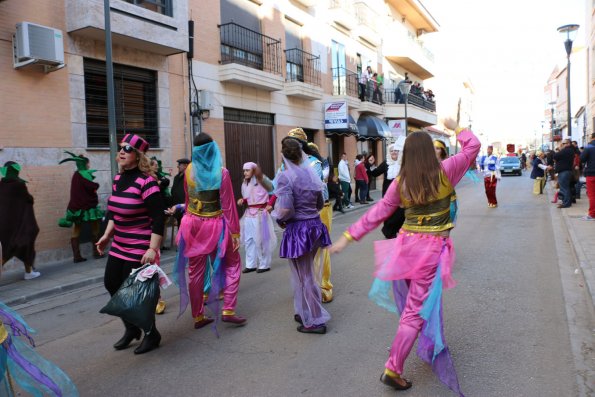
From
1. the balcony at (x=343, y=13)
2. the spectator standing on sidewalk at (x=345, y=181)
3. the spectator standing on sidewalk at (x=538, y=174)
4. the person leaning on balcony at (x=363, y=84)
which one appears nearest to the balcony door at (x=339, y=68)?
the balcony at (x=343, y=13)

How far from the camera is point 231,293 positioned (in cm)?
478

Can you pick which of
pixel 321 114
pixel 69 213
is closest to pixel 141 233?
pixel 69 213

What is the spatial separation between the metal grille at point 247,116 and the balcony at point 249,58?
865 mm

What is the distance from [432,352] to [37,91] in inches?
322

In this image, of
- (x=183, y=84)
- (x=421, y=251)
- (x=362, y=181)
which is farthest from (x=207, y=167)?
(x=362, y=181)

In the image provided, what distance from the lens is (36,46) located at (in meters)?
7.96

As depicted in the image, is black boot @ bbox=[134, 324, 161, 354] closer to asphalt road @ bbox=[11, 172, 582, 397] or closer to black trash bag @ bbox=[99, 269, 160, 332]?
asphalt road @ bbox=[11, 172, 582, 397]

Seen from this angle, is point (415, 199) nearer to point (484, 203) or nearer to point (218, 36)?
point (218, 36)

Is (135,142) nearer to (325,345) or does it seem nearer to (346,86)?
(325,345)

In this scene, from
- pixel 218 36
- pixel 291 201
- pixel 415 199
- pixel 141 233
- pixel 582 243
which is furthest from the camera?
pixel 218 36

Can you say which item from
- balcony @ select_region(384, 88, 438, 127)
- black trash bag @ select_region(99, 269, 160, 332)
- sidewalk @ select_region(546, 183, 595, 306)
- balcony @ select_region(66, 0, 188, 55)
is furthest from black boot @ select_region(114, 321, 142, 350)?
balcony @ select_region(384, 88, 438, 127)

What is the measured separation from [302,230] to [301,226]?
51 mm

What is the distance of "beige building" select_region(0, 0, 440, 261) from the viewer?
8484mm

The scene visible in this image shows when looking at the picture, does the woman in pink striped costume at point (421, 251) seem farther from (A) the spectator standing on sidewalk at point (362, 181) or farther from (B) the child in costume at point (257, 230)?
(A) the spectator standing on sidewalk at point (362, 181)
